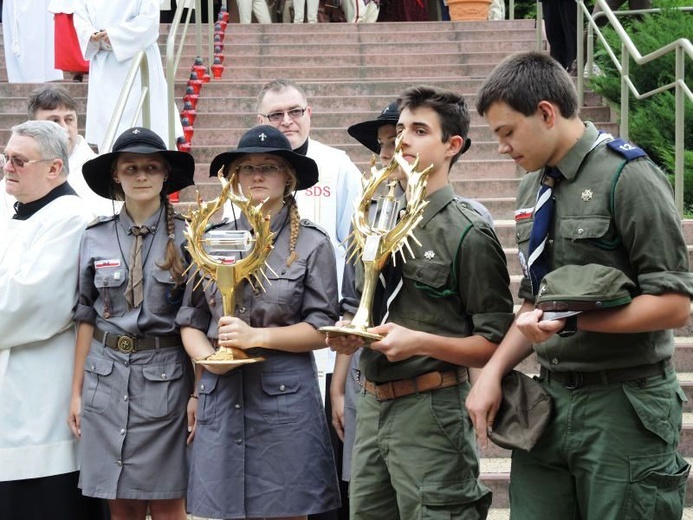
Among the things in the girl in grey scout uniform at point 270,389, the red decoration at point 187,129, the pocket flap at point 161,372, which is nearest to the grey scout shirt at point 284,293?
the girl in grey scout uniform at point 270,389

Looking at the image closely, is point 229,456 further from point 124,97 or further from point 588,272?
point 124,97

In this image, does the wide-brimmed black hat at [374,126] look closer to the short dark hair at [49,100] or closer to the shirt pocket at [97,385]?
the shirt pocket at [97,385]

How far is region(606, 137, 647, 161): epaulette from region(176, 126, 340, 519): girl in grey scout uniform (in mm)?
1284

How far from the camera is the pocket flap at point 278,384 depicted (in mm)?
4043

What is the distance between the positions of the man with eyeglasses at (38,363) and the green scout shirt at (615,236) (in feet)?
6.88

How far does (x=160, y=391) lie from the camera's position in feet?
14.0

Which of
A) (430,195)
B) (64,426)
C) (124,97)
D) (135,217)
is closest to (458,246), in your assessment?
(430,195)

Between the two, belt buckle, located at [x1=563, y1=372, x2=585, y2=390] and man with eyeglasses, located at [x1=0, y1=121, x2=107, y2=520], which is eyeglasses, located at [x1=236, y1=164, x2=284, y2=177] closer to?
man with eyeglasses, located at [x1=0, y1=121, x2=107, y2=520]

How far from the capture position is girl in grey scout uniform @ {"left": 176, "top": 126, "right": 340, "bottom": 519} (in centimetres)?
401

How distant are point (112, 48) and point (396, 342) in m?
6.25

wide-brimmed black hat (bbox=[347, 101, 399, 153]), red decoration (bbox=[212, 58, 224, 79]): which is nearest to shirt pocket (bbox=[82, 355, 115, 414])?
wide-brimmed black hat (bbox=[347, 101, 399, 153])

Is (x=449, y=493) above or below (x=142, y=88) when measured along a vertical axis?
below

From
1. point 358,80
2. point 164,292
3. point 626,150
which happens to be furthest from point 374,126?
point 358,80

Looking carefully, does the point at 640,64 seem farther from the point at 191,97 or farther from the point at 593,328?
the point at 593,328
